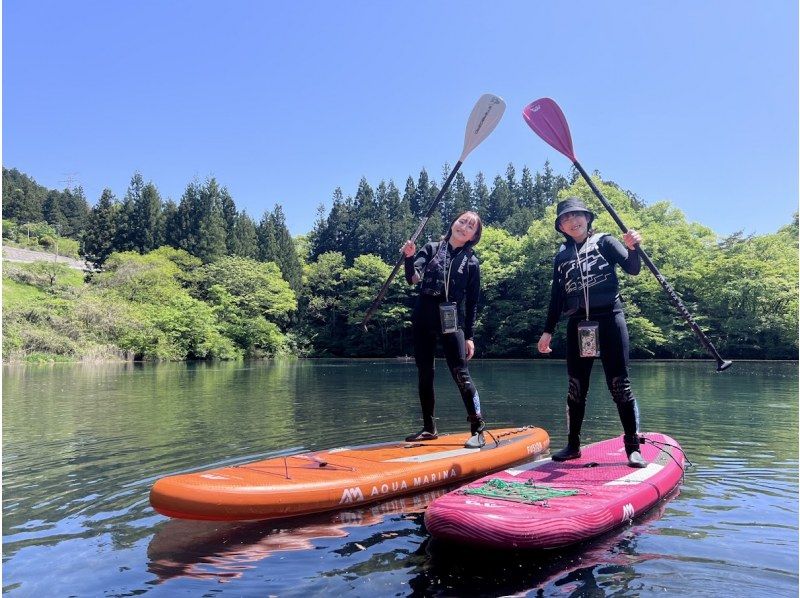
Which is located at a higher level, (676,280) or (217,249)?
(217,249)

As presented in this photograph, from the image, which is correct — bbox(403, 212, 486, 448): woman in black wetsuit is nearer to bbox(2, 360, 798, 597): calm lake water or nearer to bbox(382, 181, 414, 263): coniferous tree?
bbox(2, 360, 798, 597): calm lake water

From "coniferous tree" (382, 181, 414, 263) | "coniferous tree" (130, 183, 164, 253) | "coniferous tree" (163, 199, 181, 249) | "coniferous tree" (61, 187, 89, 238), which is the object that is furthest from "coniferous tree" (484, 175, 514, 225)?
"coniferous tree" (61, 187, 89, 238)

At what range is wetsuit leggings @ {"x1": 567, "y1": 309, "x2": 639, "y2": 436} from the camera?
15.5 feet

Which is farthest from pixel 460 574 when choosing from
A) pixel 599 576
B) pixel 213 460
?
pixel 213 460

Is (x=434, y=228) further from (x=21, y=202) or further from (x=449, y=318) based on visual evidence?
(x=21, y=202)

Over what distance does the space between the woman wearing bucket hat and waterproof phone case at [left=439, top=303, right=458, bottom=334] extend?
3.46ft

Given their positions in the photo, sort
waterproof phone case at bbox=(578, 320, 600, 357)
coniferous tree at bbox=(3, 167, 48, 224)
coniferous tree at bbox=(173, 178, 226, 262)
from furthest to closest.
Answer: coniferous tree at bbox=(3, 167, 48, 224)
coniferous tree at bbox=(173, 178, 226, 262)
waterproof phone case at bbox=(578, 320, 600, 357)

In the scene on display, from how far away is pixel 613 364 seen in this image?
15.6ft

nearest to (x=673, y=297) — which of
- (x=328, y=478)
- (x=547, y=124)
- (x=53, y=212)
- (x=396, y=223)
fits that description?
(x=547, y=124)

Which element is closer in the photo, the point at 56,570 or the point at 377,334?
the point at 56,570

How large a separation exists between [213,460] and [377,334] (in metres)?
47.0

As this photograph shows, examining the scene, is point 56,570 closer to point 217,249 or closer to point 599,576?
point 599,576

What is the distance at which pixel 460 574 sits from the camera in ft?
9.95

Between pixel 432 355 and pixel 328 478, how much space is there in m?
1.90
